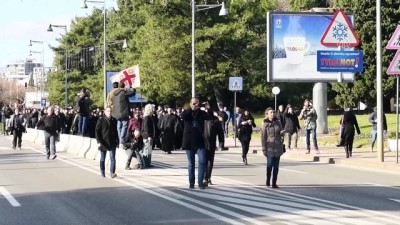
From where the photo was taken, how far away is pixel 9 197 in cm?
1502

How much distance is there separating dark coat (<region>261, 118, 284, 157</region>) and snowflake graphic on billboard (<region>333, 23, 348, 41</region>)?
9491mm

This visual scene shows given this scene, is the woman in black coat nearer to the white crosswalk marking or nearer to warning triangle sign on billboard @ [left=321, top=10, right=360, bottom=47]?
warning triangle sign on billboard @ [left=321, top=10, right=360, bottom=47]

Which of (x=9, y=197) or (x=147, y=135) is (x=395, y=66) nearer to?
(x=147, y=135)

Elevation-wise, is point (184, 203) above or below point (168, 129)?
below

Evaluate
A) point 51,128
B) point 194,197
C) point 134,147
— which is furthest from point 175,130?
point 194,197

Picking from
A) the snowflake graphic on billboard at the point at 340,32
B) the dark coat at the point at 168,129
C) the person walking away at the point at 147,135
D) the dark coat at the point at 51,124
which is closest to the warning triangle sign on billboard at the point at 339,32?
the snowflake graphic on billboard at the point at 340,32

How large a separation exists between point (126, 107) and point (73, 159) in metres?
5.11

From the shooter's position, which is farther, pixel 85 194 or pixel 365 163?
pixel 365 163

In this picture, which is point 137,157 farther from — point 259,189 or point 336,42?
point 336,42

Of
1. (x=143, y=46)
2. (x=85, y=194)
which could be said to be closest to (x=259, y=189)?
(x=85, y=194)

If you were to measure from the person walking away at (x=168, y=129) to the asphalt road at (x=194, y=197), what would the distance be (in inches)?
203

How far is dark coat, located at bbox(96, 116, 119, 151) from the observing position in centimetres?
1845

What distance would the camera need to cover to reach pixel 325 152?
93.9 feet

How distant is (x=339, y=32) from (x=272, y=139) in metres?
A: 10.2
